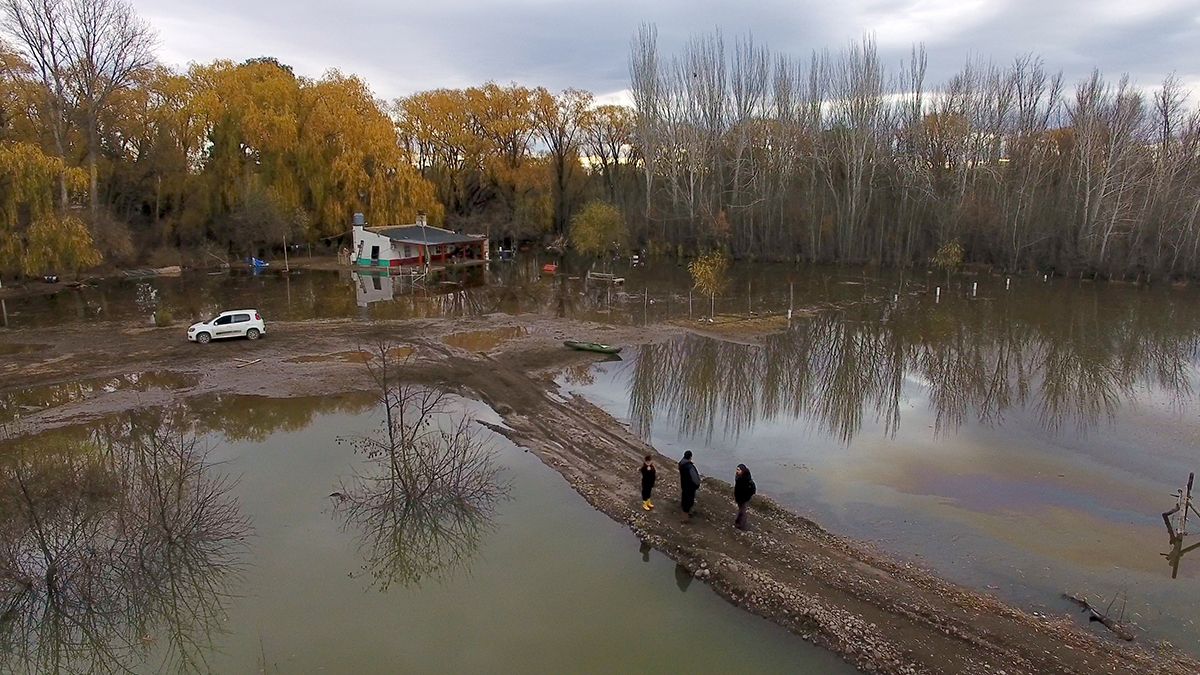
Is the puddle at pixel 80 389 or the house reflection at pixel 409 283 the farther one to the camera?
the house reflection at pixel 409 283

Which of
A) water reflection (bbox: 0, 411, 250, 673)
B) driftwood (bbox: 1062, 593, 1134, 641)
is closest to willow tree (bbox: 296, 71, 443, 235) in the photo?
water reflection (bbox: 0, 411, 250, 673)

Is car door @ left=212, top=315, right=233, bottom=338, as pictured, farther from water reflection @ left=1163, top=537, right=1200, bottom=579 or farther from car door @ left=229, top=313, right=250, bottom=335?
water reflection @ left=1163, top=537, right=1200, bottom=579

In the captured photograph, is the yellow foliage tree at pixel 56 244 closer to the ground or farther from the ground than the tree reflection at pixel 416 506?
farther from the ground

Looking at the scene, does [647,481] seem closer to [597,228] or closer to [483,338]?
[483,338]

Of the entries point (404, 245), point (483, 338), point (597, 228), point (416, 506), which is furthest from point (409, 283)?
point (416, 506)

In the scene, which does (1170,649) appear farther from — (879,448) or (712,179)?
(712,179)

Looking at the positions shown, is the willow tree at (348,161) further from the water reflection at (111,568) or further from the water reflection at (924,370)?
the water reflection at (111,568)

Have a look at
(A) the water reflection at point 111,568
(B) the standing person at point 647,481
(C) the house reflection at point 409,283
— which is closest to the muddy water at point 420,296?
(C) the house reflection at point 409,283

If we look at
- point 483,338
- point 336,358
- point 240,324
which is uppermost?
point 240,324
